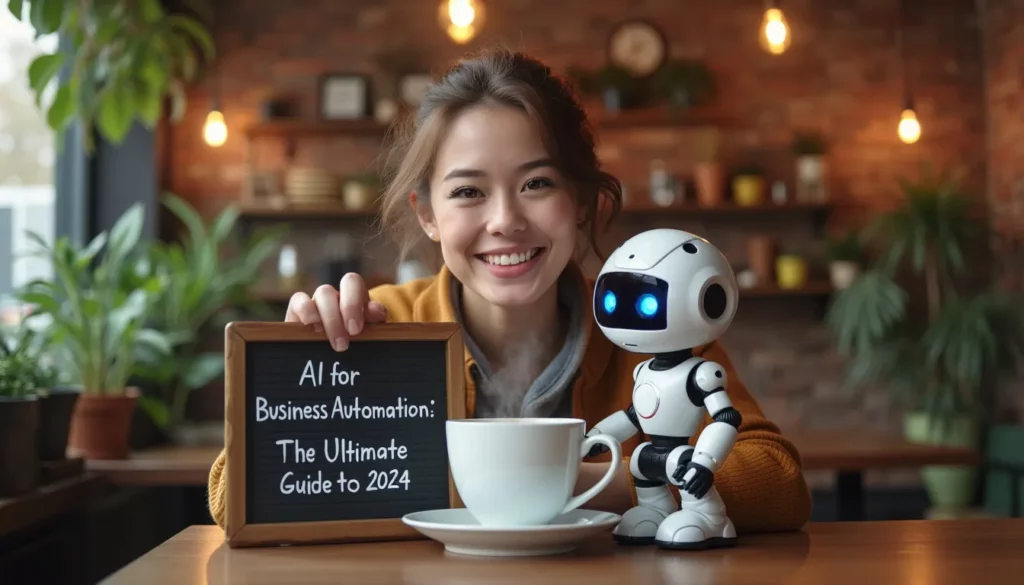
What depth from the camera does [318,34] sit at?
541 centimetres

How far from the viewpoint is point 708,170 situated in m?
5.12

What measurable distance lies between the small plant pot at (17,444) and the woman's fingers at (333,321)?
125cm

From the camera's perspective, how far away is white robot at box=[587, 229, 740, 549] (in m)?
0.90

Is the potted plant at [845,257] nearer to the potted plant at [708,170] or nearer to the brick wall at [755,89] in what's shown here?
the brick wall at [755,89]

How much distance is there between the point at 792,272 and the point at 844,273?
0.83 feet

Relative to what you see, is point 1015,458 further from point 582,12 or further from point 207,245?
point 207,245

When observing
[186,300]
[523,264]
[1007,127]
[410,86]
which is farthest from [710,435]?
[1007,127]

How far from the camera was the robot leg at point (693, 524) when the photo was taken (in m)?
0.91

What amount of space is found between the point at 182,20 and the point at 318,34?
1663mm

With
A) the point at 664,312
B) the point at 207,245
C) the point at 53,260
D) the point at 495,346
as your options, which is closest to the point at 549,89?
the point at 495,346

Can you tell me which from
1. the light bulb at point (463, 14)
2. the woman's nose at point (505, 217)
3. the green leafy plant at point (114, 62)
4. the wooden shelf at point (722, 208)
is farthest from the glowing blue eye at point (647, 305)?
the wooden shelf at point (722, 208)

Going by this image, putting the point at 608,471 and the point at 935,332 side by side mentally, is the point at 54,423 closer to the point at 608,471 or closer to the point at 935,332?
→ the point at 608,471

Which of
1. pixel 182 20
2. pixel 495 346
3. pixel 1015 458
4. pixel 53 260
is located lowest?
pixel 1015 458

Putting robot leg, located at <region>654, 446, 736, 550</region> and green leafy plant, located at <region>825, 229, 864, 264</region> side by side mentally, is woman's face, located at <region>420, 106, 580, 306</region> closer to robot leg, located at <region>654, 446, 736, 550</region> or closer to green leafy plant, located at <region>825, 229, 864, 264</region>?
robot leg, located at <region>654, 446, 736, 550</region>
